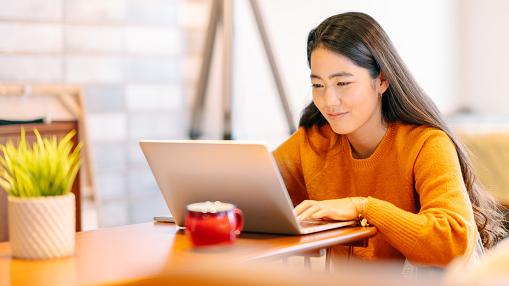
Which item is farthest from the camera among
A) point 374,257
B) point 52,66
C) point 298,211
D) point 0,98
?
point 52,66

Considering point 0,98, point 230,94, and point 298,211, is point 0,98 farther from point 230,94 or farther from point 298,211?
point 298,211

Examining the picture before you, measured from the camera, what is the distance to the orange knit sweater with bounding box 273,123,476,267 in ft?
4.50

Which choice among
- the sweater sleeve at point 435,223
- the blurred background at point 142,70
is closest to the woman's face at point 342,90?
the sweater sleeve at point 435,223

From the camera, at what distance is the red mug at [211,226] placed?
3.68ft

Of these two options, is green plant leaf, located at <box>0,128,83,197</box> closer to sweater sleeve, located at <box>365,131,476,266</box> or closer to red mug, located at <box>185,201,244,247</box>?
red mug, located at <box>185,201,244,247</box>

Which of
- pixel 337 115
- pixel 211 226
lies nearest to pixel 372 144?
pixel 337 115

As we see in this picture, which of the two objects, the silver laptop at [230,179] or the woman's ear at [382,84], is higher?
the woman's ear at [382,84]

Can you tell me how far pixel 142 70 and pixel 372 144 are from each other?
5.72 ft

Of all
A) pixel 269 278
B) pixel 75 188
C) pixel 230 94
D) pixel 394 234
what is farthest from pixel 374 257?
pixel 230 94

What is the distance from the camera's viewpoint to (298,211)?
1.40 meters

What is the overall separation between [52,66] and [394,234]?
6.69 feet

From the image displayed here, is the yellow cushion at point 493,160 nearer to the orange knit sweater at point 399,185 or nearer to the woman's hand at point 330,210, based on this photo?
Result: the orange knit sweater at point 399,185

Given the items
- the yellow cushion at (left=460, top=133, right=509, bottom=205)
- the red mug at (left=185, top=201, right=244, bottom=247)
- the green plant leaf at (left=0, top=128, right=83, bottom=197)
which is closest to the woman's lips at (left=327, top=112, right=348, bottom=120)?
the red mug at (left=185, top=201, right=244, bottom=247)

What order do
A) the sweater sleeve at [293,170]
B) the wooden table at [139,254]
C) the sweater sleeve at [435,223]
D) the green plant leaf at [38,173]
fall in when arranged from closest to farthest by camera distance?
the wooden table at [139,254] → the green plant leaf at [38,173] → the sweater sleeve at [435,223] → the sweater sleeve at [293,170]
